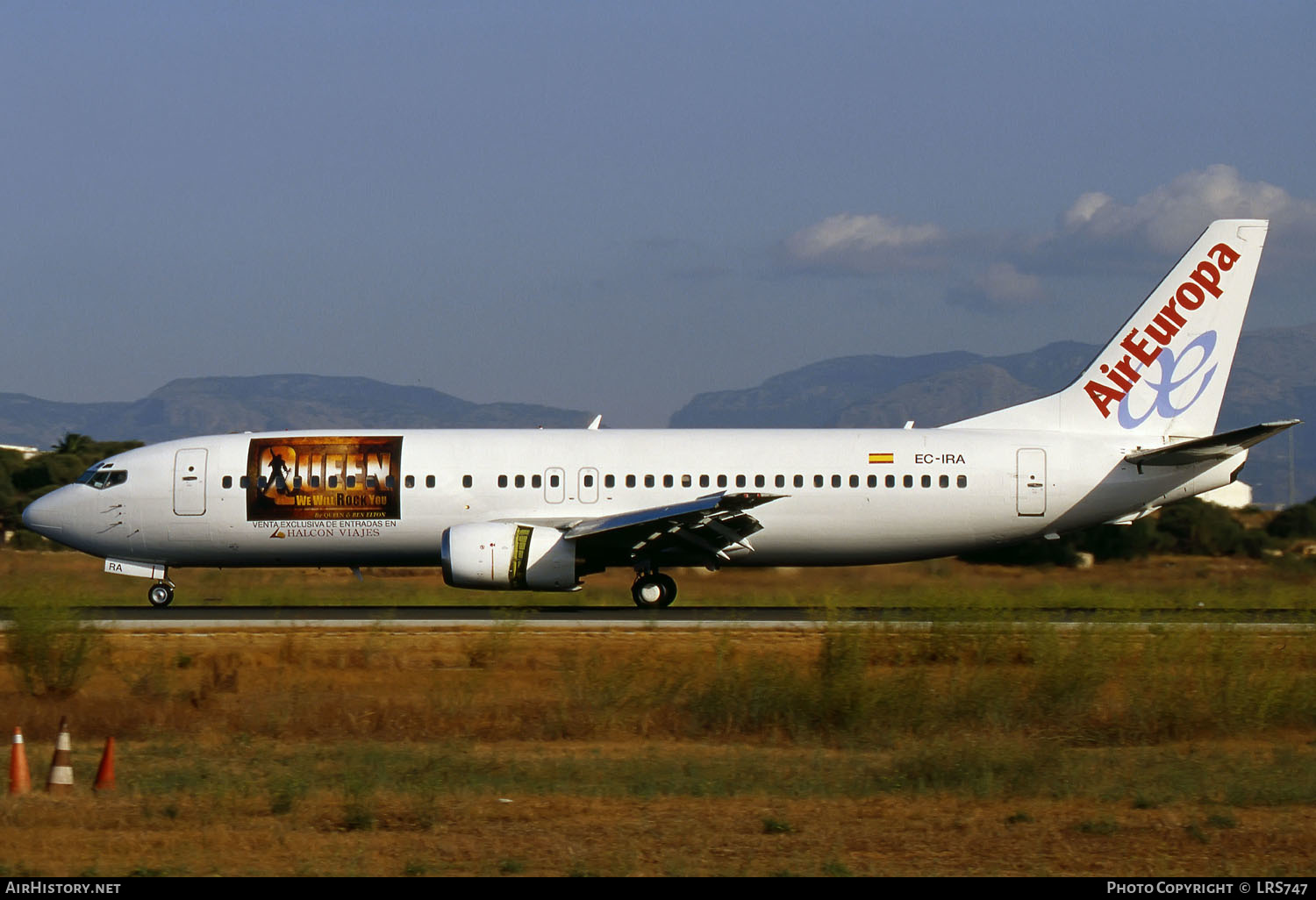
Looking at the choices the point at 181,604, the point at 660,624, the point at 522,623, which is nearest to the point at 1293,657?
the point at 660,624

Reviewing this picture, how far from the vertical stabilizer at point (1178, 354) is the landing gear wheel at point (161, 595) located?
1597 centimetres

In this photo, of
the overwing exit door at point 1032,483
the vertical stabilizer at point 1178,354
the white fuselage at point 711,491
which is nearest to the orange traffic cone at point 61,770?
the white fuselage at point 711,491

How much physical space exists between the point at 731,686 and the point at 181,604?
16729 millimetres

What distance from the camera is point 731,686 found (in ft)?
54.1

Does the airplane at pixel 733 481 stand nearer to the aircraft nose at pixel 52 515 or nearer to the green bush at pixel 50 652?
the aircraft nose at pixel 52 515

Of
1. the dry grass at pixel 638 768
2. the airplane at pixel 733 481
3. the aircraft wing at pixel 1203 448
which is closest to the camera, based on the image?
the dry grass at pixel 638 768

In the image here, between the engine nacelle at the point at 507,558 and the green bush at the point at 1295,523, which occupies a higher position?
the green bush at the point at 1295,523

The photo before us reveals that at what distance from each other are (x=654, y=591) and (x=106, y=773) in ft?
50.7

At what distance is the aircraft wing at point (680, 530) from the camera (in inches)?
998

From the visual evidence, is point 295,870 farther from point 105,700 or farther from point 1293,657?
point 1293,657

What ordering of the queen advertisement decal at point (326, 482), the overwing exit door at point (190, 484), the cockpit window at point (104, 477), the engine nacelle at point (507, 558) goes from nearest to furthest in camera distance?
the engine nacelle at point (507, 558)
the queen advertisement decal at point (326, 482)
the overwing exit door at point (190, 484)
the cockpit window at point (104, 477)

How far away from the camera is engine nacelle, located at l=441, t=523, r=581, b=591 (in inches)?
1007

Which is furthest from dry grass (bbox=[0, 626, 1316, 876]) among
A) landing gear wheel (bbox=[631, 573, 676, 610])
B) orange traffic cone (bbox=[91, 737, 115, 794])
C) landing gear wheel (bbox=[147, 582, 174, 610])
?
landing gear wheel (bbox=[147, 582, 174, 610])

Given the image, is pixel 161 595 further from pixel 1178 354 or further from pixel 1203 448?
pixel 1178 354
